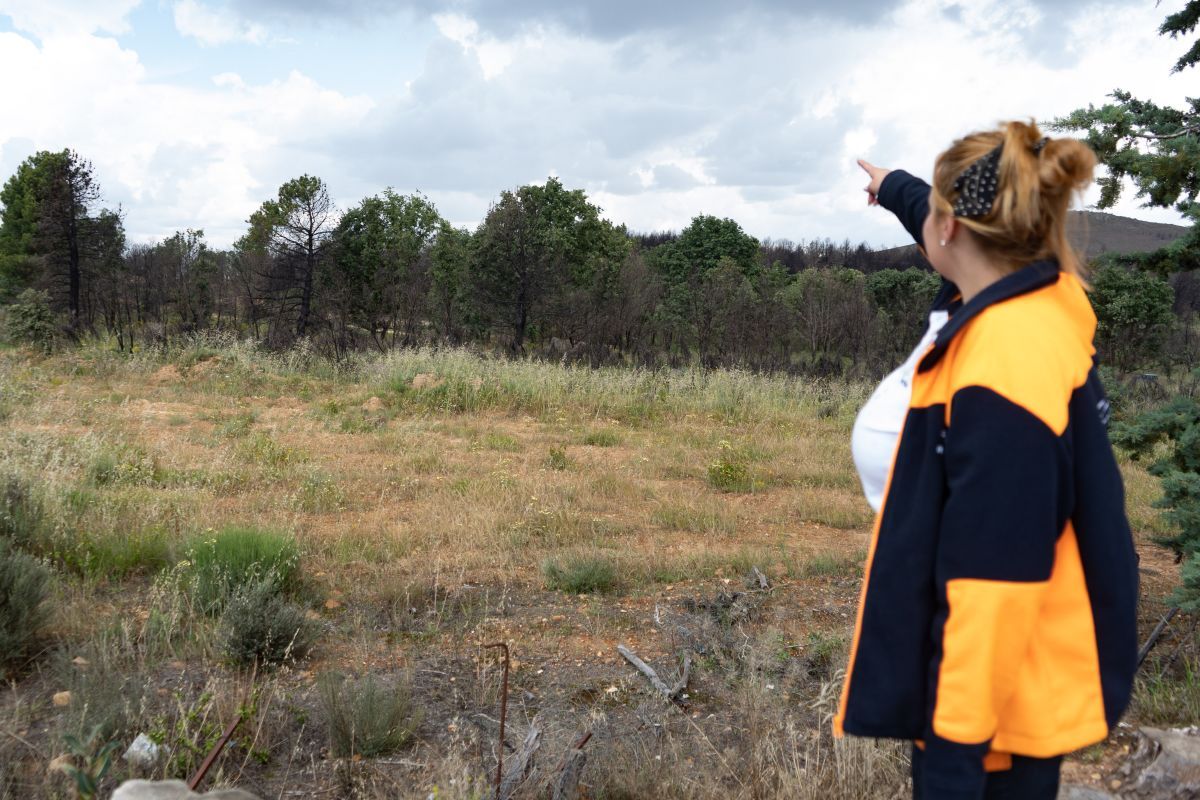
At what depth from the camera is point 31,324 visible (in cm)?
1755

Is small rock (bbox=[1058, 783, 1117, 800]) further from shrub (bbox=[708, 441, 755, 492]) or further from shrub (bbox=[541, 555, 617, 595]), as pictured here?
shrub (bbox=[708, 441, 755, 492])

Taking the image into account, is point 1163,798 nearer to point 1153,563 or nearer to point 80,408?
point 1153,563

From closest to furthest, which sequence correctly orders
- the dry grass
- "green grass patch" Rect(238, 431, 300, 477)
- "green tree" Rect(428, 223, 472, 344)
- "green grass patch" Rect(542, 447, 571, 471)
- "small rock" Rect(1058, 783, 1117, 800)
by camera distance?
"small rock" Rect(1058, 783, 1117, 800)
the dry grass
"green grass patch" Rect(238, 431, 300, 477)
"green grass patch" Rect(542, 447, 571, 471)
"green tree" Rect(428, 223, 472, 344)

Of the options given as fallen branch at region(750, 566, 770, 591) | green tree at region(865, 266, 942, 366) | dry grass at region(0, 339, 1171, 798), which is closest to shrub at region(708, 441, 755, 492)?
dry grass at region(0, 339, 1171, 798)

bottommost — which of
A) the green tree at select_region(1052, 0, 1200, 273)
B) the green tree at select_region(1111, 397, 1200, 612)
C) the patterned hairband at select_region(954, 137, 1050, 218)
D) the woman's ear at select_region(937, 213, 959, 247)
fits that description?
the green tree at select_region(1111, 397, 1200, 612)

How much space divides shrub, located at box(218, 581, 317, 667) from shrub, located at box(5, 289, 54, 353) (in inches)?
644

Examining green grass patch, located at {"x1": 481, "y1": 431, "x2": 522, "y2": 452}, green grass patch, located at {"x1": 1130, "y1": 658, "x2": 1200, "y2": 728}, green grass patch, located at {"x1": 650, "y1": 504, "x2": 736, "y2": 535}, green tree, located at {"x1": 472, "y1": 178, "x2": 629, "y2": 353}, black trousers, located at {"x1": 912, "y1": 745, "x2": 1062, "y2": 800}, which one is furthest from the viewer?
green tree, located at {"x1": 472, "y1": 178, "x2": 629, "y2": 353}

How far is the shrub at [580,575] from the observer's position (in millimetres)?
5441

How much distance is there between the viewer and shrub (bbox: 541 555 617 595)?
544cm

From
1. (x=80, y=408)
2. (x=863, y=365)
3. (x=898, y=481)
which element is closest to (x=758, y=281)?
(x=863, y=365)

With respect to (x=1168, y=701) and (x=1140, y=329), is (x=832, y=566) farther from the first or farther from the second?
(x=1140, y=329)

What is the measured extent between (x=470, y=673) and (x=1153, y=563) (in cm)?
552

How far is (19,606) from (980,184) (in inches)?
170

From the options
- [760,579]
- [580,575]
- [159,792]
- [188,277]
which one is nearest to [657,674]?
[580,575]
